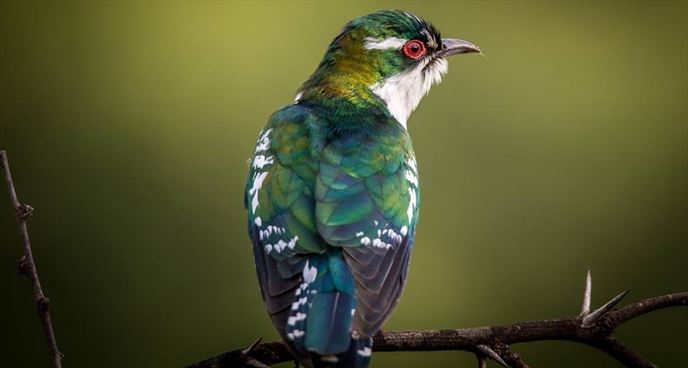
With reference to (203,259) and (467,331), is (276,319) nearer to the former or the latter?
(467,331)

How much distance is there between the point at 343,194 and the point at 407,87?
1.58 metres

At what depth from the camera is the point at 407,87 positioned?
18.8 feet

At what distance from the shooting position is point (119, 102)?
320 inches

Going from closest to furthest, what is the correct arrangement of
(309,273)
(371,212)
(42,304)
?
(42,304) < (309,273) < (371,212)

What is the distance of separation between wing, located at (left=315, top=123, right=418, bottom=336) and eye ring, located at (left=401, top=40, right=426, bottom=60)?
937mm

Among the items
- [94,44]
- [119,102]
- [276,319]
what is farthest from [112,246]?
[276,319]

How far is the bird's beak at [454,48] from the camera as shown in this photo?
5895 millimetres

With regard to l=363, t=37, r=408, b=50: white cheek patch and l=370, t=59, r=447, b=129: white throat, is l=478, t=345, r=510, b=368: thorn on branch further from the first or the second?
l=363, t=37, r=408, b=50: white cheek patch

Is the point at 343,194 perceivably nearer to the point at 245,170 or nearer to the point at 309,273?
the point at 309,273

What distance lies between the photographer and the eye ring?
572cm

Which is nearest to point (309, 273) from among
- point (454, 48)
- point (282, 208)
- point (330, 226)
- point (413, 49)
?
point (330, 226)

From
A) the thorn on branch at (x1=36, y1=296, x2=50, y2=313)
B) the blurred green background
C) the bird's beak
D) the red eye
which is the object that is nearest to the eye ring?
the red eye

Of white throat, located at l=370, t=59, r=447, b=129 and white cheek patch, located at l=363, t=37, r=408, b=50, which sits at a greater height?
white cheek patch, located at l=363, t=37, r=408, b=50

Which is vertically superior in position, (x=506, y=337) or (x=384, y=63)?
(x=384, y=63)
